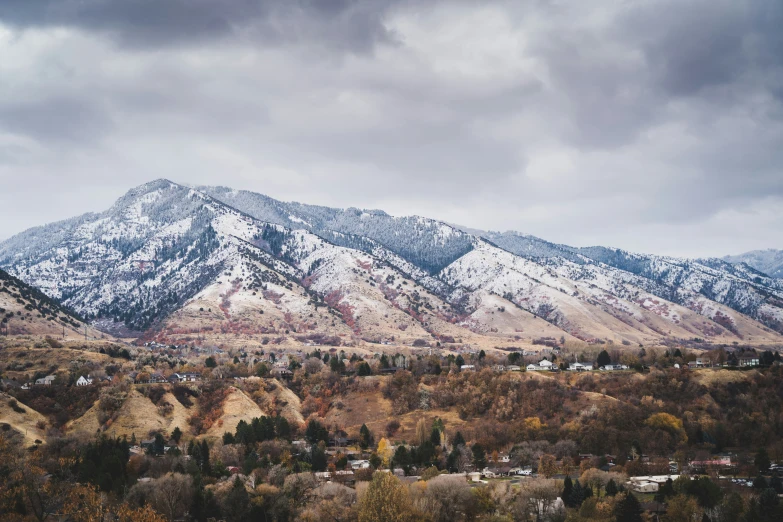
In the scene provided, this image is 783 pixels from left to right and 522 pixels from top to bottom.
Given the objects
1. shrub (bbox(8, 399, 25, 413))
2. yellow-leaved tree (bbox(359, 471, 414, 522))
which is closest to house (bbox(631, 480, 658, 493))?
yellow-leaved tree (bbox(359, 471, 414, 522))

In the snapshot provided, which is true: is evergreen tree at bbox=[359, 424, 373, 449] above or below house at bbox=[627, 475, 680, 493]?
below

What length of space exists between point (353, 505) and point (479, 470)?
3432 centimetres

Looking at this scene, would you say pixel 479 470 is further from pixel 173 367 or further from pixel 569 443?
pixel 173 367

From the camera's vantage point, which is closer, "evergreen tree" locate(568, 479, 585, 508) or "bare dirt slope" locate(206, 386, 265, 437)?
"evergreen tree" locate(568, 479, 585, 508)

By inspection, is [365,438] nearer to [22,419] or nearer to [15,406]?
[22,419]

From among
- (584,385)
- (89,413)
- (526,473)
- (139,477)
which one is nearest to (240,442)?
(139,477)

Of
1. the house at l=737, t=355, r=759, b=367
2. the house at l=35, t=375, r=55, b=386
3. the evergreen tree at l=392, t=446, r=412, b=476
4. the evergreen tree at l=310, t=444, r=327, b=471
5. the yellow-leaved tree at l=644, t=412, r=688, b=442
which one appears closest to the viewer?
the evergreen tree at l=310, t=444, r=327, b=471

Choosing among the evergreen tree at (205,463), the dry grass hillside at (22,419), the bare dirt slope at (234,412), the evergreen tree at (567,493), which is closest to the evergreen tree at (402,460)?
the evergreen tree at (567,493)

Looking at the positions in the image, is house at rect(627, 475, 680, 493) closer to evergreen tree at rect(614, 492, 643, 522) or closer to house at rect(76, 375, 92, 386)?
Result: evergreen tree at rect(614, 492, 643, 522)

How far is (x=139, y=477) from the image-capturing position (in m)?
90.5

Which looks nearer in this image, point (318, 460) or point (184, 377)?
point (318, 460)

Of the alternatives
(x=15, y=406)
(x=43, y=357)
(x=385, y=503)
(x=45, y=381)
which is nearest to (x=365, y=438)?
(x=385, y=503)

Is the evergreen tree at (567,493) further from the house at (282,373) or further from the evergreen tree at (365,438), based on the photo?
the house at (282,373)

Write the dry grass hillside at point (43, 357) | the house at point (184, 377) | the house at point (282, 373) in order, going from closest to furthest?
the dry grass hillside at point (43, 357)
the house at point (184, 377)
the house at point (282, 373)
